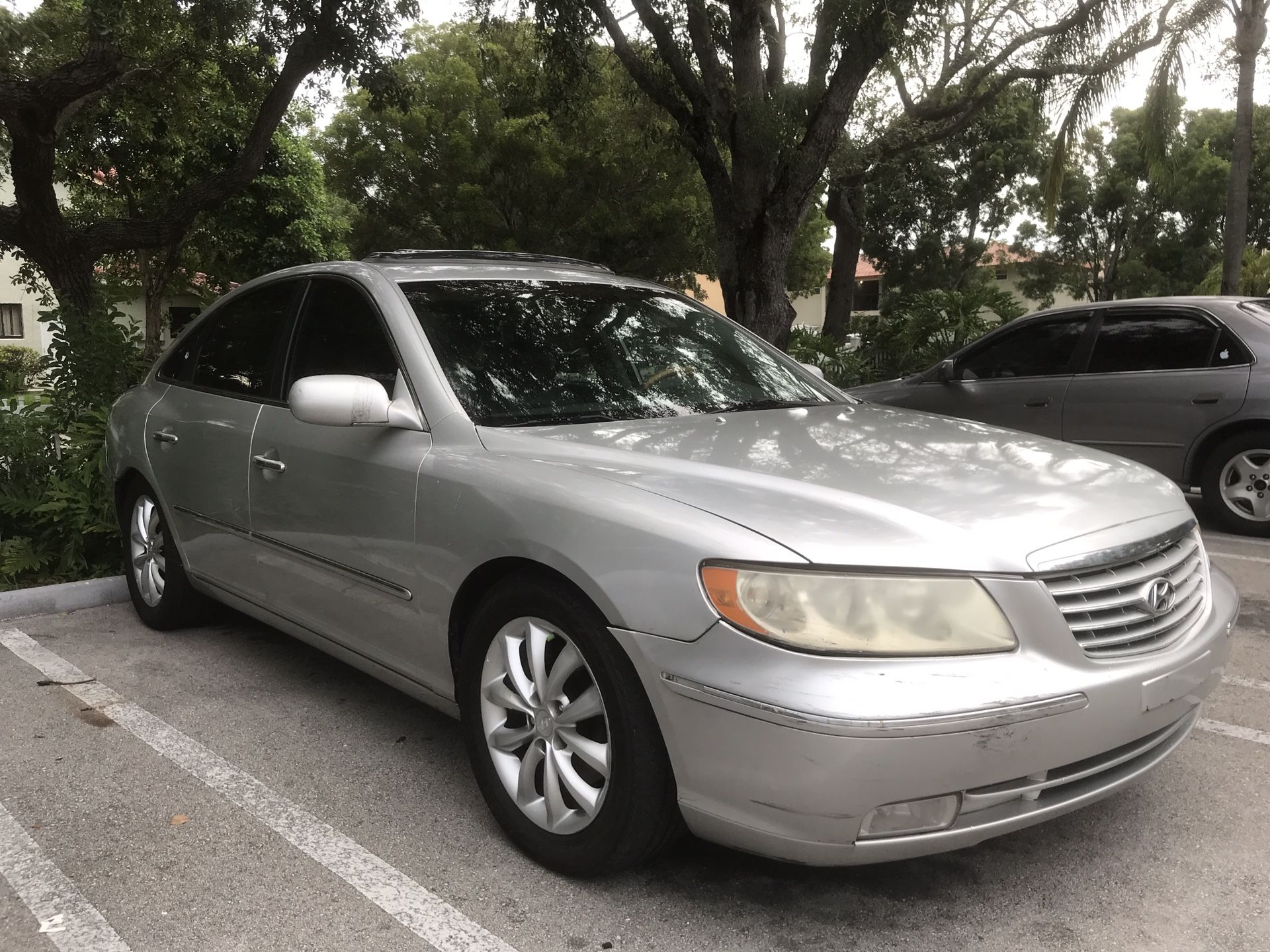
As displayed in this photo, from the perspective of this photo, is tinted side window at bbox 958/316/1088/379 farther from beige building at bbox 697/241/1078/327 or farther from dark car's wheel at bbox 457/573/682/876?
beige building at bbox 697/241/1078/327

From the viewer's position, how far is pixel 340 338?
11.9 ft

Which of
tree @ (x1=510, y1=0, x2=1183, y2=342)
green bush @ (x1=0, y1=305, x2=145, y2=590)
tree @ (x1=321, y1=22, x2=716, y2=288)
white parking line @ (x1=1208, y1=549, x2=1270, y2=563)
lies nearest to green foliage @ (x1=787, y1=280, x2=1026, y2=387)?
tree @ (x1=510, y1=0, x2=1183, y2=342)

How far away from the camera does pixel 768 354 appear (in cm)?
413

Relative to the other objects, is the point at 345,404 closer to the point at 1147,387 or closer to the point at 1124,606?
the point at 1124,606

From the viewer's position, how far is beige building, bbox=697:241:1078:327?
129 feet

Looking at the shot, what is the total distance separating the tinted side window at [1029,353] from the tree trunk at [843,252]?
1210 centimetres

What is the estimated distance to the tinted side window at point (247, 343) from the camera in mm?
3994

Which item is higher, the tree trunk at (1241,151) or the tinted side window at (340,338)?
the tree trunk at (1241,151)

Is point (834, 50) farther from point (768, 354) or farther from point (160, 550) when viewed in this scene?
point (160, 550)

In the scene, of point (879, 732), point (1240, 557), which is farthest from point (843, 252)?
point (879, 732)

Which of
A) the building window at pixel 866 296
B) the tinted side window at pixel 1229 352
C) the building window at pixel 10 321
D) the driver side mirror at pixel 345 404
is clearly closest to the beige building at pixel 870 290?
the building window at pixel 866 296

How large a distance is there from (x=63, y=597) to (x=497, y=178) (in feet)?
68.8

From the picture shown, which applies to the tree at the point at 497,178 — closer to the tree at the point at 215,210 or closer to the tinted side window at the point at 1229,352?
the tree at the point at 215,210

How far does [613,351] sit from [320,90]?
1010cm
